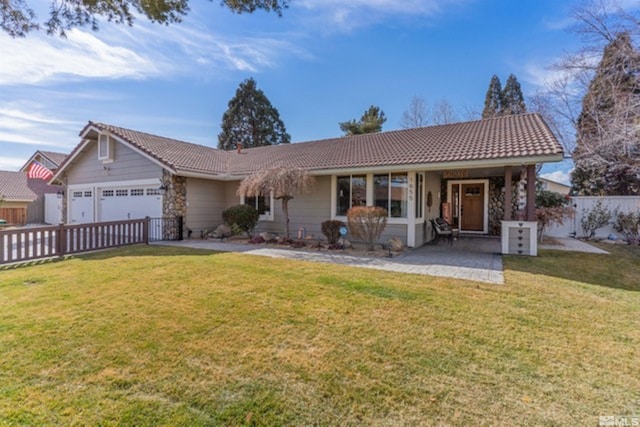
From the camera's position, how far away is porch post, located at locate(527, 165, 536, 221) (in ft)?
27.2

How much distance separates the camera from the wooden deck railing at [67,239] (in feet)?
26.2

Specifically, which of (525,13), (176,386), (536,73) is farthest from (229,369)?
(536,73)

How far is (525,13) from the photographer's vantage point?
35.9 feet

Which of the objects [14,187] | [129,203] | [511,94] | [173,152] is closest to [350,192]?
[173,152]

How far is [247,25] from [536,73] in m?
15.4

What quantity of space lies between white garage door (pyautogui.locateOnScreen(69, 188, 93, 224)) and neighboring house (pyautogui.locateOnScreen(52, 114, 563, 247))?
0.16 feet

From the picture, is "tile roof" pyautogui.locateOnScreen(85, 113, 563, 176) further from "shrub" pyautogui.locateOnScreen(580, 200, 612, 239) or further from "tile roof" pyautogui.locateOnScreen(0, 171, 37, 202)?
"tile roof" pyautogui.locateOnScreen(0, 171, 37, 202)

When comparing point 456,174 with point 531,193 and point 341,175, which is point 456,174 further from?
point 341,175

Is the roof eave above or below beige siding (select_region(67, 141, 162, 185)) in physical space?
below

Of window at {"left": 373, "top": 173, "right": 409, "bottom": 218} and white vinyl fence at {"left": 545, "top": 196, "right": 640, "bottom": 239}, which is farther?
white vinyl fence at {"left": 545, "top": 196, "right": 640, "bottom": 239}

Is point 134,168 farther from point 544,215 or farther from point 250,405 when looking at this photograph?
point 544,215

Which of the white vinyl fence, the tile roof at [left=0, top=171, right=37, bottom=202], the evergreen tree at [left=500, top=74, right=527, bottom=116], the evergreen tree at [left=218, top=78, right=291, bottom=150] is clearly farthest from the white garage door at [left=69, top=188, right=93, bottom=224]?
the evergreen tree at [left=500, top=74, right=527, bottom=116]

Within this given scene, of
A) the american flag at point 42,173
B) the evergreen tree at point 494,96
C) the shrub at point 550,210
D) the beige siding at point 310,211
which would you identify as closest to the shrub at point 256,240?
the beige siding at point 310,211

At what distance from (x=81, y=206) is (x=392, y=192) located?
14.8m
